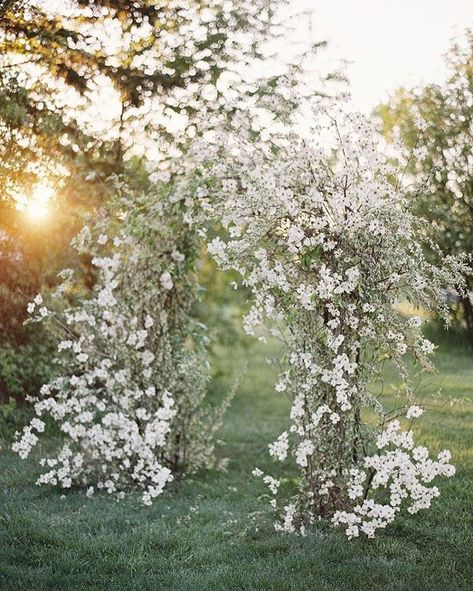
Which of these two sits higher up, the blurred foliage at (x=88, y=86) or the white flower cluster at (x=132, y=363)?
the blurred foliage at (x=88, y=86)

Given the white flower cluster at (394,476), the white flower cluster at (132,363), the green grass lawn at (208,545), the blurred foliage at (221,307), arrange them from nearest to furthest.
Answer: the green grass lawn at (208,545) < the white flower cluster at (394,476) < the white flower cluster at (132,363) < the blurred foliage at (221,307)

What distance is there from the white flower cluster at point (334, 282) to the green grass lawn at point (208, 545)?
284 mm

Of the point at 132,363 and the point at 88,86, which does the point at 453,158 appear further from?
the point at 132,363

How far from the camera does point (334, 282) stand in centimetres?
498

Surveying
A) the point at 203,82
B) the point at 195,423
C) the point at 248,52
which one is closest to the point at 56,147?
the point at 203,82

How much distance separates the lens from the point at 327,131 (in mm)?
5195

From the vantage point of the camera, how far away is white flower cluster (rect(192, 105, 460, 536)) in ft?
16.3

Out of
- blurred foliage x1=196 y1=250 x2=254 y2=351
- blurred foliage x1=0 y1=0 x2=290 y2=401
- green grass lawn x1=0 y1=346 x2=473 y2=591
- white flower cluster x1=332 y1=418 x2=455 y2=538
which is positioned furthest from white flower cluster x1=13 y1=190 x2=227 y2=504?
blurred foliage x1=196 y1=250 x2=254 y2=351

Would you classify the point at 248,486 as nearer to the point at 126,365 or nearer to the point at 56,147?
the point at 126,365

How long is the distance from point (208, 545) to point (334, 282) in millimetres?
2031

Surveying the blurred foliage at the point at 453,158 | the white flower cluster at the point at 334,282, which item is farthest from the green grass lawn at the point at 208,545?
the blurred foliage at the point at 453,158

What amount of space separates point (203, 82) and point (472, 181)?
7.52 metres

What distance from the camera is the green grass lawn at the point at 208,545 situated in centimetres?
443

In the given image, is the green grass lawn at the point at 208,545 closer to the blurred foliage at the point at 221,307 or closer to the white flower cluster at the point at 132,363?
the white flower cluster at the point at 132,363
